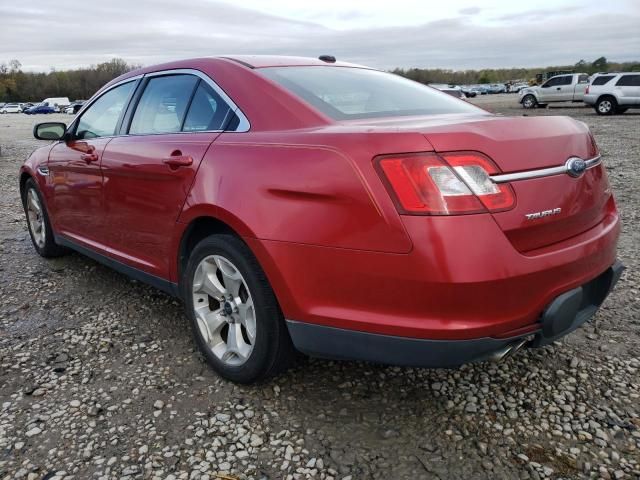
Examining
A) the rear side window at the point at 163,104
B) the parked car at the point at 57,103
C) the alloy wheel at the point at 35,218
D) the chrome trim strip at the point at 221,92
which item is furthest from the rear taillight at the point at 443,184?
the parked car at the point at 57,103

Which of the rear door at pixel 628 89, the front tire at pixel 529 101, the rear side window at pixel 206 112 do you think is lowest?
the front tire at pixel 529 101

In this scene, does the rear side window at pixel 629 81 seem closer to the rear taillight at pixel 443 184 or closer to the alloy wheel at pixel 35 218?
the alloy wheel at pixel 35 218

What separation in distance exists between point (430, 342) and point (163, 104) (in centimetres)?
217

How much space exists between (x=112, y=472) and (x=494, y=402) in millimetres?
1640

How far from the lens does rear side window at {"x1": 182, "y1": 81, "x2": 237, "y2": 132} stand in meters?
2.78

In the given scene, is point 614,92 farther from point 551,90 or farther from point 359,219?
point 359,219

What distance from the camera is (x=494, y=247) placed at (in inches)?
76.8

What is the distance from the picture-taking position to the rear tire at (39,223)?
4.71m

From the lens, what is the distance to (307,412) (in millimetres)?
2523

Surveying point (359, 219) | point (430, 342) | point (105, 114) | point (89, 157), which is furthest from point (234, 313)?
point (105, 114)

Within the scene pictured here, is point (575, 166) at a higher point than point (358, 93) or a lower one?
lower

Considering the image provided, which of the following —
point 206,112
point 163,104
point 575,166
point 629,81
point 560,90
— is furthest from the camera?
point 560,90

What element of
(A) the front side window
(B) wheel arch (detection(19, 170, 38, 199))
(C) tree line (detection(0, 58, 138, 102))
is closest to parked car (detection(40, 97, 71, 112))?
(C) tree line (detection(0, 58, 138, 102))

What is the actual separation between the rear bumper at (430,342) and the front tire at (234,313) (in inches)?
6.6
